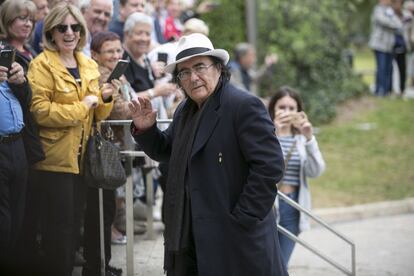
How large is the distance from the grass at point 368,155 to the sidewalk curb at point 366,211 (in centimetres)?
27

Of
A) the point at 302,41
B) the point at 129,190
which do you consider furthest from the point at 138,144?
the point at 302,41

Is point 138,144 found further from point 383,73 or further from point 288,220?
point 383,73

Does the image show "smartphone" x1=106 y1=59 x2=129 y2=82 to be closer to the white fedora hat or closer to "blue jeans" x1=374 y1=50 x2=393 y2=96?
the white fedora hat

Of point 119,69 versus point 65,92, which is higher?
point 119,69

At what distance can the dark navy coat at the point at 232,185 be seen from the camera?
13.9 feet

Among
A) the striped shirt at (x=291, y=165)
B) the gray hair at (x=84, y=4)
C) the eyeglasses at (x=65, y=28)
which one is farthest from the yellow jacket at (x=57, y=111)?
the striped shirt at (x=291, y=165)

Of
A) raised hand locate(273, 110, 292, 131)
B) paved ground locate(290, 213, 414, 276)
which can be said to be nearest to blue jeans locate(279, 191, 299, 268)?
raised hand locate(273, 110, 292, 131)

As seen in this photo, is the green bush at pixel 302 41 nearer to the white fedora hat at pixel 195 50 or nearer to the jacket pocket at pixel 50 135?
the jacket pocket at pixel 50 135

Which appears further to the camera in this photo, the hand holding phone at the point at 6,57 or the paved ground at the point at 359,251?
the paved ground at the point at 359,251

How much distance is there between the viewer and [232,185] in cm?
431

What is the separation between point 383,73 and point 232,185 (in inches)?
465

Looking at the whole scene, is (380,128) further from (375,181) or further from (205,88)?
(205,88)

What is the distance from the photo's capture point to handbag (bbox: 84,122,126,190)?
543 cm

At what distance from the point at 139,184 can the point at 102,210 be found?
1.77 metres
